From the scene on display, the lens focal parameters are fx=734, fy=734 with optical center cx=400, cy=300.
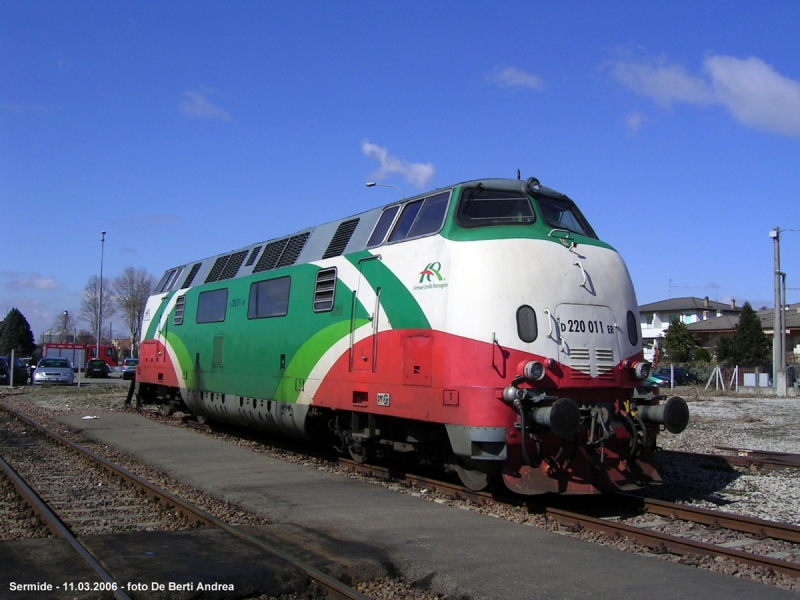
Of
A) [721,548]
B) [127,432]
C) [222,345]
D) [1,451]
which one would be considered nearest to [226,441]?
[222,345]

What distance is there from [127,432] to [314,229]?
6777mm

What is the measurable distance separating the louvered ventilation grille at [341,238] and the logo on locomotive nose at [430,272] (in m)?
2.47

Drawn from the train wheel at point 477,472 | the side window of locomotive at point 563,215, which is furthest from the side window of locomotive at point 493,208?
the train wheel at point 477,472

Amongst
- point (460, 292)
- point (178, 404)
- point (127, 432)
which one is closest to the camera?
point (460, 292)

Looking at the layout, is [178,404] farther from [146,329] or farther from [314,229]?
[314,229]

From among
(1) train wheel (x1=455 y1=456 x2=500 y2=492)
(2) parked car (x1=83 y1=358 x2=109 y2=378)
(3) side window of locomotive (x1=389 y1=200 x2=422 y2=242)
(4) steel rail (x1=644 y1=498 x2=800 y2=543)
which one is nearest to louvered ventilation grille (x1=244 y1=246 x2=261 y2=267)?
(3) side window of locomotive (x1=389 y1=200 x2=422 y2=242)

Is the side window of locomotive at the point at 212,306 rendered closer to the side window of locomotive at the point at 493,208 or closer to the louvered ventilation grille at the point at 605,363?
the side window of locomotive at the point at 493,208

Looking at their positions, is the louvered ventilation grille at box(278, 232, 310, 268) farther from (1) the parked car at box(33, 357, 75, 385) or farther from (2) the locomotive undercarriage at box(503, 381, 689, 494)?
(1) the parked car at box(33, 357, 75, 385)

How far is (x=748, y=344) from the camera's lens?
1889 inches

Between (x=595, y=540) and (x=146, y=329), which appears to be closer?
(x=595, y=540)

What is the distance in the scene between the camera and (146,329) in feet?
63.9

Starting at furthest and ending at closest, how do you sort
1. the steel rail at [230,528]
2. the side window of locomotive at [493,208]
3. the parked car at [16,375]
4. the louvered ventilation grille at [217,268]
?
the parked car at [16,375]
the louvered ventilation grille at [217,268]
the side window of locomotive at [493,208]
the steel rail at [230,528]

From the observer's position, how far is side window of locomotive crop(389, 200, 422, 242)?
9398 millimetres

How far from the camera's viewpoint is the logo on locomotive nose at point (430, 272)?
27.3 feet
